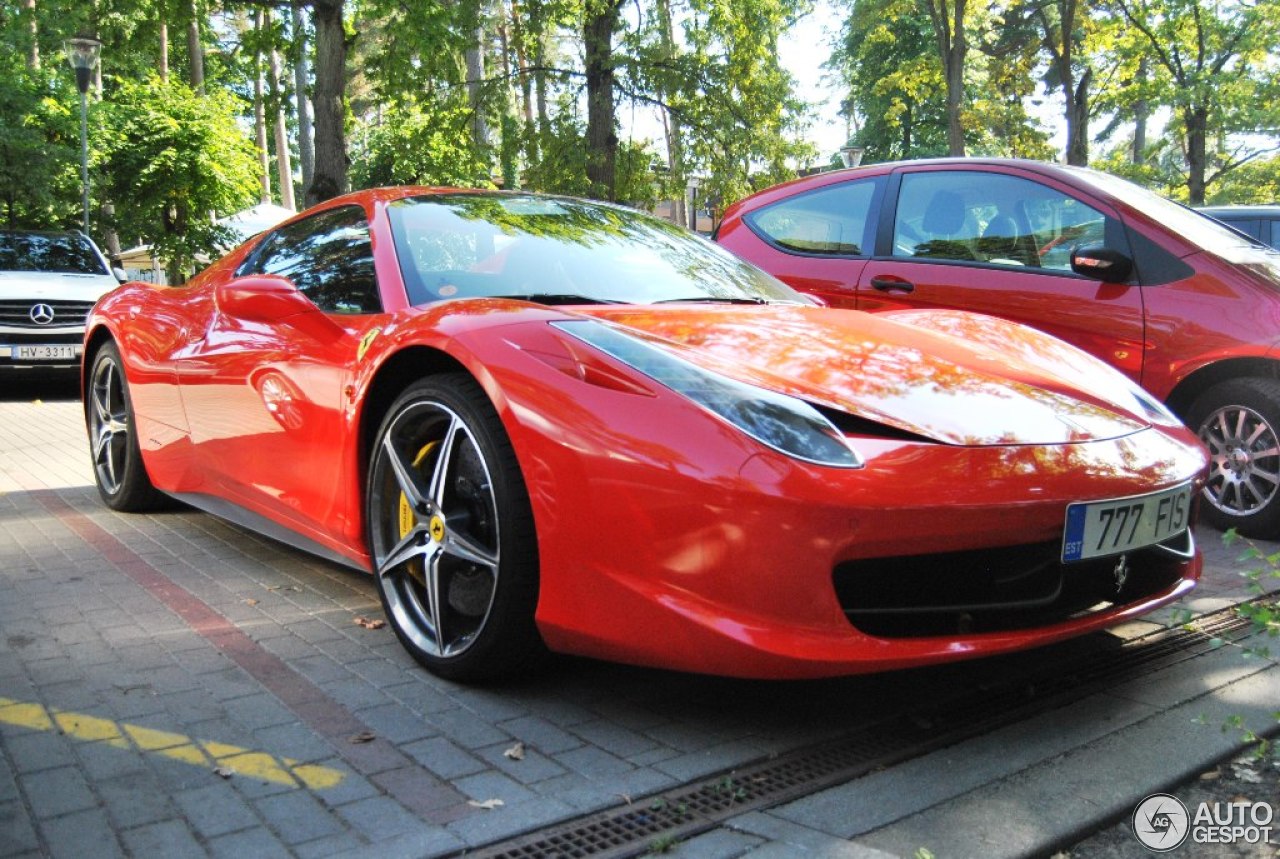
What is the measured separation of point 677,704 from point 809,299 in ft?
5.70

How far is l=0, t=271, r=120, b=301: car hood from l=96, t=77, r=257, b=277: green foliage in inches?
320

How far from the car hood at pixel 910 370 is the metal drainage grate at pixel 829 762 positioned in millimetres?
636

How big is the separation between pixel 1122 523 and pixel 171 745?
2170mm

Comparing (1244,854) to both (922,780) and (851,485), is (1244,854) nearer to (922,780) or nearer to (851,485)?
(922,780)

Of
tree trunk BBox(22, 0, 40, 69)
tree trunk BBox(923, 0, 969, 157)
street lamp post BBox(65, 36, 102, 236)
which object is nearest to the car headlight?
tree trunk BBox(923, 0, 969, 157)

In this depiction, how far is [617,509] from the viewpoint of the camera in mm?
2371

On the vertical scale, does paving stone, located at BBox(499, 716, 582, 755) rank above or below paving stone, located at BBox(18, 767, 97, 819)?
below

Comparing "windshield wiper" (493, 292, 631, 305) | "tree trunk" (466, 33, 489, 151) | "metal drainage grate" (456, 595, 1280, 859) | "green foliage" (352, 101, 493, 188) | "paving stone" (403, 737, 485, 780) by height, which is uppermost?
"tree trunk" (466, 33, 489, 151)

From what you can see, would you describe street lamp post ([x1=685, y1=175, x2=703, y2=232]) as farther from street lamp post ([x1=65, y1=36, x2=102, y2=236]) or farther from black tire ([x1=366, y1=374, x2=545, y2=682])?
black tire ([x1=366, y1=374, x2=545, y2=682])

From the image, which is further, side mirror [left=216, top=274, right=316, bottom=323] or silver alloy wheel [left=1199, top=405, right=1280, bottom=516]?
silver alloy wheel [left=1199, top=405, right=1280, bottom=516]

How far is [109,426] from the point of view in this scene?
499 centimetres

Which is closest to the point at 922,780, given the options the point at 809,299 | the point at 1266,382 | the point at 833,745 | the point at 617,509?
the point at 833,745

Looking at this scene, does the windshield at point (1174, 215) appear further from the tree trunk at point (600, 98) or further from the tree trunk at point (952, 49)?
the tree trunk at point (952, 49)

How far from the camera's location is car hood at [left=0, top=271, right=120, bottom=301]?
10.3 meters
